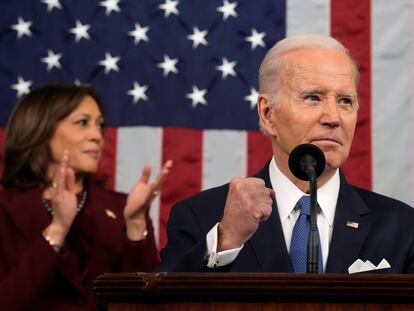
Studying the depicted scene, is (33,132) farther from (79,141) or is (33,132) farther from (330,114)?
(330,114)

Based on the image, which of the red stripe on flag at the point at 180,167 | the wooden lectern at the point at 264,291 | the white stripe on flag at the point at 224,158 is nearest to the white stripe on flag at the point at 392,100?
the white stripe on flag at the point at 224,158

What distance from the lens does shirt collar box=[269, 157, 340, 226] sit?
92.4 inches

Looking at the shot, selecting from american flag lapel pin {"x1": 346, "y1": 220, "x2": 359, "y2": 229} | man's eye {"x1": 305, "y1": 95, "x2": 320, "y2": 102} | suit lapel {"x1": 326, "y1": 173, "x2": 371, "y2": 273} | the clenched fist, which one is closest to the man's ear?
man's eye {"x1": 305, "y1": 95, "x2": 320, "y2": 102}

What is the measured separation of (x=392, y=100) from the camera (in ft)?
12.2

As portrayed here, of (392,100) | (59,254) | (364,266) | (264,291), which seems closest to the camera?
(264,291)

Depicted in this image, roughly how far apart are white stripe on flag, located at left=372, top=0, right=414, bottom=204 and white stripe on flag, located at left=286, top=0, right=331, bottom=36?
21 cm

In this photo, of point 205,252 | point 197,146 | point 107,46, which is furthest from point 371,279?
point 107,46

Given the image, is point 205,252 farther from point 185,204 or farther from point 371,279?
point 371,279

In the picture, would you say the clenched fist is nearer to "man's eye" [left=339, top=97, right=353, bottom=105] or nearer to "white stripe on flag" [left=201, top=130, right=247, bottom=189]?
"man's eye" [left=339, top=97, right=353, bottom=105]

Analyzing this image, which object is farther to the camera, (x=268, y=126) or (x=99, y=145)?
(x=99, y=145)

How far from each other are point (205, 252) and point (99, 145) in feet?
5.40

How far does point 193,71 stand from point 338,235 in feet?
5.65

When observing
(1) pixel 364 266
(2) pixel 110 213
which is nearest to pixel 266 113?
(1) pixel 364 266

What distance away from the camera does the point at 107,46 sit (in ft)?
12.8
